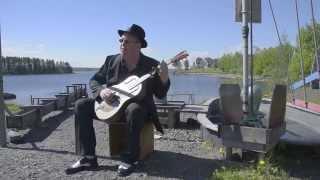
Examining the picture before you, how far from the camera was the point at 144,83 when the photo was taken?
18.0 ft

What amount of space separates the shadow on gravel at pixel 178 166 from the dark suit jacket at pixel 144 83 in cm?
40

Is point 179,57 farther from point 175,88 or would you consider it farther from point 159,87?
point 175,88

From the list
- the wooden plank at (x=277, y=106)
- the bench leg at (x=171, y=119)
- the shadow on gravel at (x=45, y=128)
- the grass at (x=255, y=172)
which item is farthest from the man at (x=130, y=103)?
the bench leg at (x=171, y=119)

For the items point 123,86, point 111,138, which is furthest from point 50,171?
point 123,86

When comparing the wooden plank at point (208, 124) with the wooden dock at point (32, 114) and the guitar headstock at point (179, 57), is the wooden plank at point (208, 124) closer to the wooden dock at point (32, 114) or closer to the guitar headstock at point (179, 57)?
the guitar headstock at point (179, 57)

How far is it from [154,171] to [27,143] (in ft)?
9.36

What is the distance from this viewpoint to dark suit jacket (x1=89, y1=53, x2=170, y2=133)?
5531mm

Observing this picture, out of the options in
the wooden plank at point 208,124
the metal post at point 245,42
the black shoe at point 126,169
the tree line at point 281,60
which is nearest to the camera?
the black shoe at point 126,169

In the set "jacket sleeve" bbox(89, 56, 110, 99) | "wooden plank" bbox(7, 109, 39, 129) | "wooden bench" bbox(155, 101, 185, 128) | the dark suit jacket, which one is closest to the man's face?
the dark suit jacket

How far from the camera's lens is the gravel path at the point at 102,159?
522cm

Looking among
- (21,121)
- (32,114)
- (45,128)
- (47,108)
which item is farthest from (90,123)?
(47,108)

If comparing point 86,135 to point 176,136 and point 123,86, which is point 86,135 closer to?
point 123,86

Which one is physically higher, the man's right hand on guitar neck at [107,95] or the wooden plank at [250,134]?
the man's right hand on guitar neck at [107,95]

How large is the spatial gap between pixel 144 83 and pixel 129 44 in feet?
1.77
